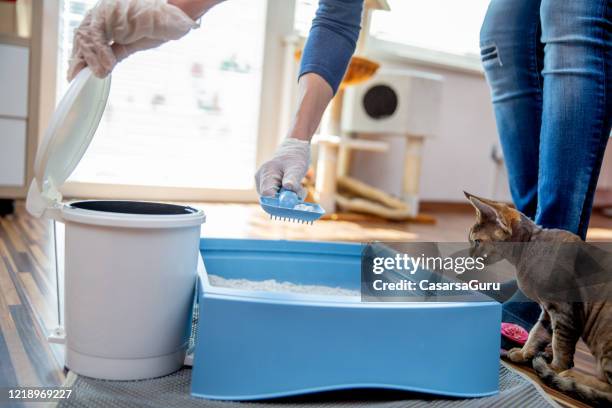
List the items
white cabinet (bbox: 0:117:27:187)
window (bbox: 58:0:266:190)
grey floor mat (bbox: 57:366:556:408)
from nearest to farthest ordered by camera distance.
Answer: grey floor mat (bbox: 57:366:556:408), white cabinet (bbox: 0:117:27:187), window (bbox: 58:0:266:190)

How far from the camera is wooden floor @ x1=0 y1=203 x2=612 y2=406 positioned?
2.32ft

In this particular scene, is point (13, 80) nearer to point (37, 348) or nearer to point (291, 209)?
point (37, 348)

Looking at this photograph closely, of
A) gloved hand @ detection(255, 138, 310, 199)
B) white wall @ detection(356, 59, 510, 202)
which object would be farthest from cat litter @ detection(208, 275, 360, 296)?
white wall @ detection(356, 59, 510, 202)

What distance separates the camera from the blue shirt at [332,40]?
980 millimetres

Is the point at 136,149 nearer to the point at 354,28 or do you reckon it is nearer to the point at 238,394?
the point at 354,28

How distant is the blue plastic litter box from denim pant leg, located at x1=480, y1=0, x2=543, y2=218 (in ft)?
1.46

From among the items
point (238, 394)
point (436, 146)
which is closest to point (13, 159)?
point (238, 394)

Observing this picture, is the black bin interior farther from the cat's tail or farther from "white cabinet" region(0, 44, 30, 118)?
"white cabinet" region(0, 44, 30, 118)

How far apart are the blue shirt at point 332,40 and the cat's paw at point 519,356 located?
52 cm

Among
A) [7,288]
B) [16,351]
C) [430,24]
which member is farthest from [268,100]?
[16,351]

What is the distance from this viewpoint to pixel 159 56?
2.51 m

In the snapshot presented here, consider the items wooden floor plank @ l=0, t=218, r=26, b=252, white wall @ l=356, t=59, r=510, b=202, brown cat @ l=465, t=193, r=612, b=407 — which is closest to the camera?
brown cat @ l=465, t=193, r=612, b=407

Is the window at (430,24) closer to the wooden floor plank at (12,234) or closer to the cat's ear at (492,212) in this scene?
the wooden floor plank at (12,234)

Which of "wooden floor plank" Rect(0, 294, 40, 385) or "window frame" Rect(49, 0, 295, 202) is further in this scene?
"window frame" Rect(49, 0, 295, 202)
